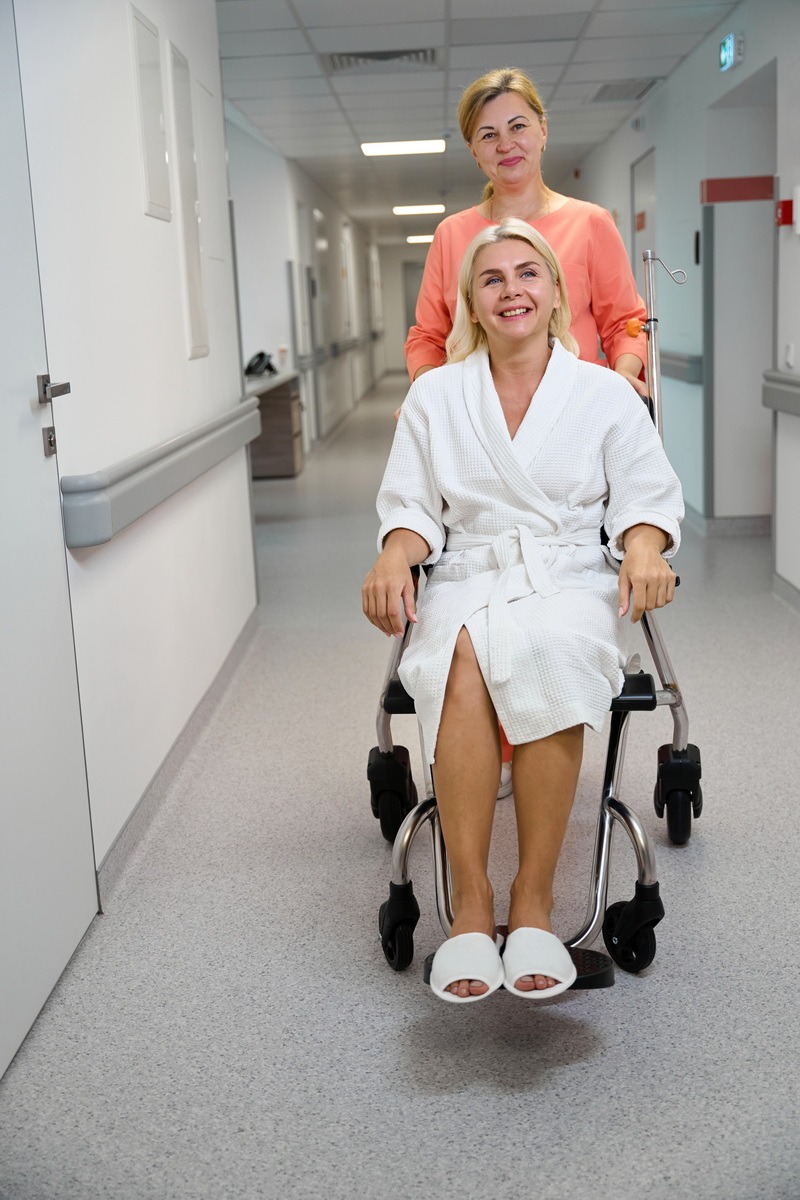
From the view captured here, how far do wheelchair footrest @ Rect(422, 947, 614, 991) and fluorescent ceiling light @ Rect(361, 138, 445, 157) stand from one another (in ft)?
27.2

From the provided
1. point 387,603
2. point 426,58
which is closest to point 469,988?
point 387,603

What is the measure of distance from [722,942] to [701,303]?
186 inches

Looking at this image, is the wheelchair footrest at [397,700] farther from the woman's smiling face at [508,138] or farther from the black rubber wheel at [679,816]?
the woman's smiling face at [508,138]

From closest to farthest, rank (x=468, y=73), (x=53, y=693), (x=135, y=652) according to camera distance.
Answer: (x=53, y=693)
(x=135, y=652)
(x=468, y=73)

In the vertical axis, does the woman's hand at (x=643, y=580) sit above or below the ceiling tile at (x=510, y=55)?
below

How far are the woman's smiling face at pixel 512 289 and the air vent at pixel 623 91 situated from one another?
5.54 m

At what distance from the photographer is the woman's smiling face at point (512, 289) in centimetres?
221

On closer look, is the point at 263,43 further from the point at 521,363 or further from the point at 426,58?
the point at 521,363

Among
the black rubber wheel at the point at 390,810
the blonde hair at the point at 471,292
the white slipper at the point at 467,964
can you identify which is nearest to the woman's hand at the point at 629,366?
the blonde hair at the point at 471,292

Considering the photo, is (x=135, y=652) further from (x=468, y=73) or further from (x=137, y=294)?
(x=468, y=73)

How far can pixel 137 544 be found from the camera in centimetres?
290

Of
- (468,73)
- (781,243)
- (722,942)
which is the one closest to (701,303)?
(781,243)

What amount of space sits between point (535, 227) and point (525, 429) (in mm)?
→ 737

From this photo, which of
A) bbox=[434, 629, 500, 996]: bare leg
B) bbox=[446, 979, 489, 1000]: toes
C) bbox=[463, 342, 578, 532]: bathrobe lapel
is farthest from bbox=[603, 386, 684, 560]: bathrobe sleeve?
bbox=[446, 979, 489, 1000]: toes
